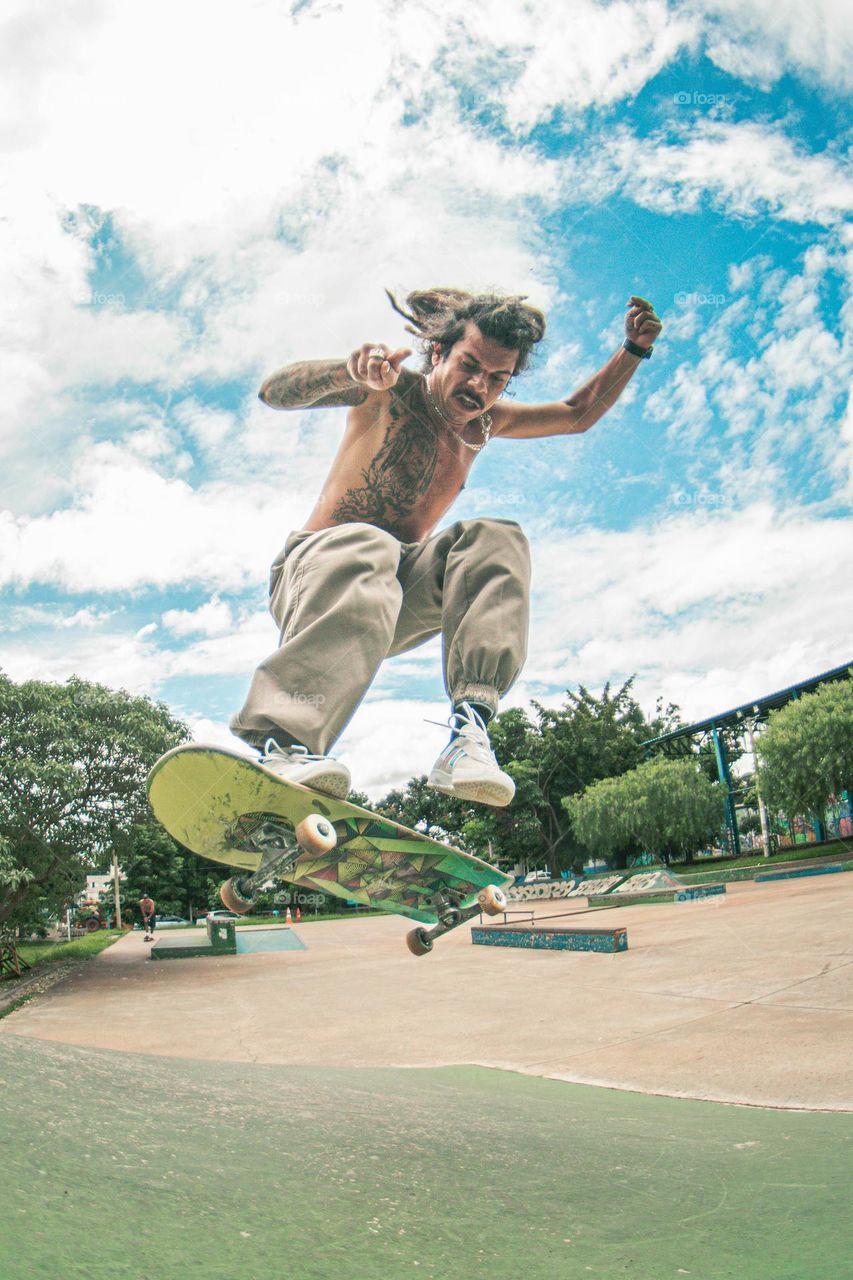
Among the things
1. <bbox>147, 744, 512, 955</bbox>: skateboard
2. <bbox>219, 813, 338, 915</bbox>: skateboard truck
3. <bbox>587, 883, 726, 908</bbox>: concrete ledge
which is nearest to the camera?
<bbox>147, 744, 512, 955</bbox>: skateboard

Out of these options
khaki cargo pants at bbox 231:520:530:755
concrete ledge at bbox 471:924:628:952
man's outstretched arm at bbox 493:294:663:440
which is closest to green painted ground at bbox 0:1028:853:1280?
khaki cargo pants at bbox 231:520:530:755

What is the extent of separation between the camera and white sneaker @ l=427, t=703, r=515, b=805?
3537 millimetres

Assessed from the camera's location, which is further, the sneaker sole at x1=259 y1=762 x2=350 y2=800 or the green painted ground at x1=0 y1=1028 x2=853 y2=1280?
the sneaker sole at x1=259 y1=762 x2=350 y2=800

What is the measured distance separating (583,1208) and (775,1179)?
1.13 meters

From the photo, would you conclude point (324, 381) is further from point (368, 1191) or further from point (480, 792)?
point (368, 1191)

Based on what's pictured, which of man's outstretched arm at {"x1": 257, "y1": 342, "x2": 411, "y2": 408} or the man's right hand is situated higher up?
man's outstretched arm at {"x1": 257, "y1": 342, "x2": 411, "y2": 408}

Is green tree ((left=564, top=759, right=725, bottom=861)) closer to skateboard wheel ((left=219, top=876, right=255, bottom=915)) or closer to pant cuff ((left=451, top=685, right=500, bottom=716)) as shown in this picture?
pant cuff ((left=451, top=685, right=500, bottom=716))

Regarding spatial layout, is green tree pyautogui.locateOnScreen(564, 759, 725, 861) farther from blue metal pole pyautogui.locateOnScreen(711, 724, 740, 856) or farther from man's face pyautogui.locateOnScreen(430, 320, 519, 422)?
man's face pyautogui.locateOnScreen(430, 320, 519, 422)

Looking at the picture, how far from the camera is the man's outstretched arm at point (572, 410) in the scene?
4.28 m

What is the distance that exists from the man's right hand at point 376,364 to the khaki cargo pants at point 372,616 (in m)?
0.72

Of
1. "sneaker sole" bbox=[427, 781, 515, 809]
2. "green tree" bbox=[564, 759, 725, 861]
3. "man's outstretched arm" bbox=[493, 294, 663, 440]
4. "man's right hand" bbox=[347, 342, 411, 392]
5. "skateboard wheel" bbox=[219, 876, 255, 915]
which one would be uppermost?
"man's outstretched arm" bbox=[493, 294, 663, 440]

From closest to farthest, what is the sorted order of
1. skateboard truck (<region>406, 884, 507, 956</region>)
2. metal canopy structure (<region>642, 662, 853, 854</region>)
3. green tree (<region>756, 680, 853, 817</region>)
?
skateboard truck (<region>406, 884, 507, 956</region>), green tree (<region>756, 680, 853, 817</region>), metal canopy structure (<region>642, 662, 853, 854</region>)

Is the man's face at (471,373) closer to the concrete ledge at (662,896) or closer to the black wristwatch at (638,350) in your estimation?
the black wristwatch at (638,350)

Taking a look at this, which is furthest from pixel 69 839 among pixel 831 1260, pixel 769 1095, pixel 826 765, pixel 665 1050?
pixel 826 765
